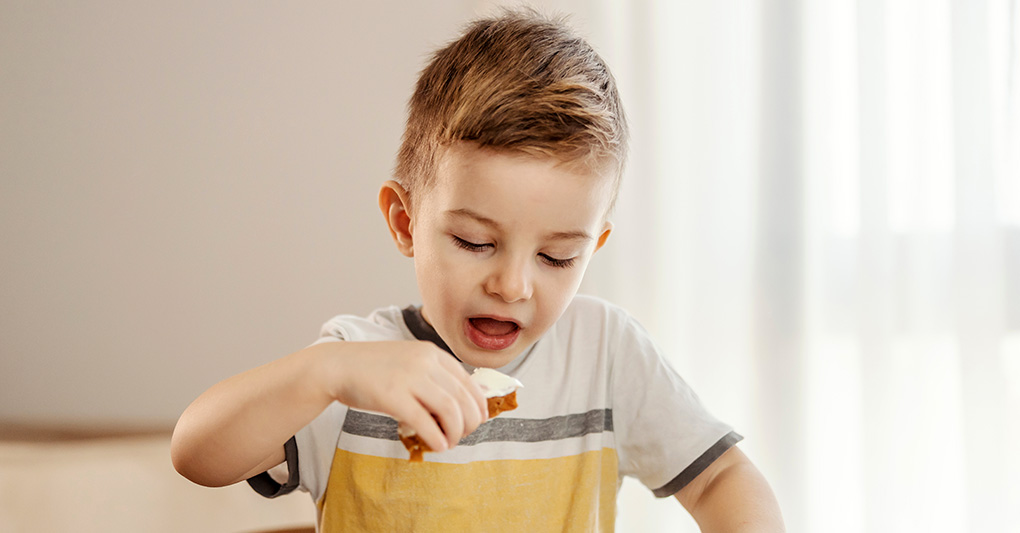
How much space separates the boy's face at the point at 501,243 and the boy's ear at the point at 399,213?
2.0 inches

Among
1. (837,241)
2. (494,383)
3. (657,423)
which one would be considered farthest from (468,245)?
(837,241)

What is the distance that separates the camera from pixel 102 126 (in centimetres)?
174

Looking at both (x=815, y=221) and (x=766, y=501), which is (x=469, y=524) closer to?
(x=766, y=501)

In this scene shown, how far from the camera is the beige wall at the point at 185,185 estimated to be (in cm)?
173

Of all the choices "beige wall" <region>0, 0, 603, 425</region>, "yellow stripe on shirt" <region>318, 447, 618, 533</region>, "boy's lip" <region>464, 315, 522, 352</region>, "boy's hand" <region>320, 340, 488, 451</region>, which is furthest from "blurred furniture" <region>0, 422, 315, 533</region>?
"boy's hand" <region>320, 340, 488, 451</region>

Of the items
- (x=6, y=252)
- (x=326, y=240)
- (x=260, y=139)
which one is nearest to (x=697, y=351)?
(x=326, y=240)

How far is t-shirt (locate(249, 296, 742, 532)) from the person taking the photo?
825 millimetres

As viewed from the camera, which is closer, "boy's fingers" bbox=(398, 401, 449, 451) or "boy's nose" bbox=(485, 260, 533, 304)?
"boy's fingers" bbox=(398, 401, 449, 451)

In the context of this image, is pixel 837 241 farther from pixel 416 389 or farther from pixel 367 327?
pixel 416 389

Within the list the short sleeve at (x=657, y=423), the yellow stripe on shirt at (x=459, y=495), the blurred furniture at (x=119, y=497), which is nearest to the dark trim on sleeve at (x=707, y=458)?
the short sleeve at (x=657, y=423)

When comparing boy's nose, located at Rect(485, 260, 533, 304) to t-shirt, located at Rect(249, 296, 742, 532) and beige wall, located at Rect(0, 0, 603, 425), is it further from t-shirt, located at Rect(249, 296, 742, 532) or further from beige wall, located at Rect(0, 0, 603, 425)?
beige wall, located at Rect(0, 0, 603, 425)

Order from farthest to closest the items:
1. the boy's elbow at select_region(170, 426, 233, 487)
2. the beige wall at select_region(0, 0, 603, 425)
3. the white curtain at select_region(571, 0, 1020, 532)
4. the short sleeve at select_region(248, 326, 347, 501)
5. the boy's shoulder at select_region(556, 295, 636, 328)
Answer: the beige wall at select_region(0, 0, 603, 425) → the white curtain at select_region(571, 0, 1020, 532) → the boy's shoulder at select_region(556, 295, 636, 328) → the short sleeve at select_region(248, 326, 347, 501) → the boy's elbow at select_region(170, 426, 233, 487)

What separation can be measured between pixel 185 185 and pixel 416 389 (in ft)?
4.65

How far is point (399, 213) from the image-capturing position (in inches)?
33.3
